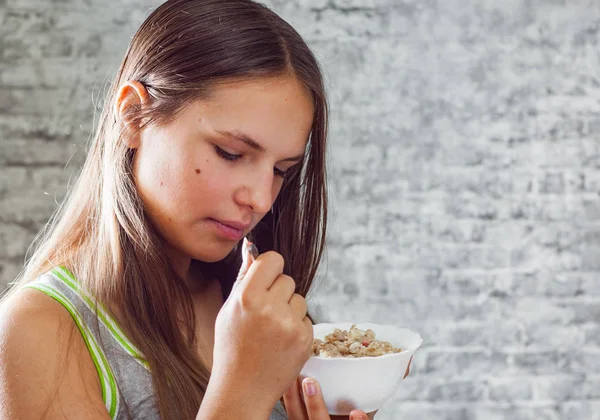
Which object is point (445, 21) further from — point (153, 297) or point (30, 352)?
point (30, 352)

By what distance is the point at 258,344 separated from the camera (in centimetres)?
80

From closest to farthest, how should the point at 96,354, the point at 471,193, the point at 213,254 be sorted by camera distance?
the point at 96,354 → the point at 213,254 → the point at 471,193

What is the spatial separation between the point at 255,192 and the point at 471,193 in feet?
4.99

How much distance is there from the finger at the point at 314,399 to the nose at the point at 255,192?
0.84 feet

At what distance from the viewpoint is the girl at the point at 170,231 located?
829 millimetres

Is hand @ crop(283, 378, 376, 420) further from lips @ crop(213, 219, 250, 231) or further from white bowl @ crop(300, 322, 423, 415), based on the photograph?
lips @ crop(213, 219, 250, 231)

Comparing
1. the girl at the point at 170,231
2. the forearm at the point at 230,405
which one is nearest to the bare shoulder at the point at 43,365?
the girl at the point at 170,231

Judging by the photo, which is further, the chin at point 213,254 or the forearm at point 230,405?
the chin at point 213,254

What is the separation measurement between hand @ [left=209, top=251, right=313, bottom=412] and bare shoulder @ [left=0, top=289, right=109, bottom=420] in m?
0.18

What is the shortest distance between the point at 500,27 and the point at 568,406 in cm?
132

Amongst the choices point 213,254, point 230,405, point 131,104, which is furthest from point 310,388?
point 131,104

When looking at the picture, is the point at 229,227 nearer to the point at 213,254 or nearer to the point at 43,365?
the point at 213,254

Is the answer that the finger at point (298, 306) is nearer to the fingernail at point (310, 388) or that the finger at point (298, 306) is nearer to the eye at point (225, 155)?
the fingernail at point (310, 388)

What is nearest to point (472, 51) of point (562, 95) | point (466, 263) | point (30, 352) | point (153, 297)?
point (562, 95)
